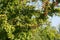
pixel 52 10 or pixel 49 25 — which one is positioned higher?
pixel 52 10

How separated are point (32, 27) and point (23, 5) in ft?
4.96

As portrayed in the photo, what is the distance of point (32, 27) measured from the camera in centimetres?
1298

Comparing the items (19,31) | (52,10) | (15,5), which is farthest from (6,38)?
(52,10)

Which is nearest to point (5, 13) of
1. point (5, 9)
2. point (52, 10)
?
point (5, 9)

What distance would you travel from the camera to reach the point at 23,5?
13.9 metres

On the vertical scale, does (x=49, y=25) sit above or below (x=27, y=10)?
below

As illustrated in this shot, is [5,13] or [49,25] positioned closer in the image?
[5,13]

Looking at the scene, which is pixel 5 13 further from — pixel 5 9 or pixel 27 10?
pixel 27 10

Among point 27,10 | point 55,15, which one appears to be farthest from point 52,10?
point 27,10

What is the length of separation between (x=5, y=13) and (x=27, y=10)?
120 cm

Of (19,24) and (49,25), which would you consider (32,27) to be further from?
(49,25)

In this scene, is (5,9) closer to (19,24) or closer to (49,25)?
(19,24)

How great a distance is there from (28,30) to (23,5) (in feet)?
4.79

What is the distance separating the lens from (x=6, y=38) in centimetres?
1331
